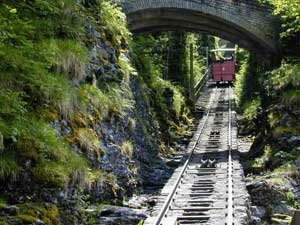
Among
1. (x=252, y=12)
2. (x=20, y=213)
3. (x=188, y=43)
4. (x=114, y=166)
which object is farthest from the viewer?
(x=188, y=43)

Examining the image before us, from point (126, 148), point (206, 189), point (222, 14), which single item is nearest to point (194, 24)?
point (222, 14)

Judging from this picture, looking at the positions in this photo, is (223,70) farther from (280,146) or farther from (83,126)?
(83,126)

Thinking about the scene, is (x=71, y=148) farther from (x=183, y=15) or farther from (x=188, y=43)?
(x=188, y=43)

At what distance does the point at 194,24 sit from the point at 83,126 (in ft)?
55.9

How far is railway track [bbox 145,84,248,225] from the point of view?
1087 centimetres

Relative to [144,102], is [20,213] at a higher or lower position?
lower

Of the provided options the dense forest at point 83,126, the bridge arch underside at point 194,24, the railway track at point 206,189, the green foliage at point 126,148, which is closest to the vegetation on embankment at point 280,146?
the dense forest at point 83,126

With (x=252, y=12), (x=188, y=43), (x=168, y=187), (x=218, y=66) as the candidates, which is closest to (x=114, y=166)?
(x=168, y=187)

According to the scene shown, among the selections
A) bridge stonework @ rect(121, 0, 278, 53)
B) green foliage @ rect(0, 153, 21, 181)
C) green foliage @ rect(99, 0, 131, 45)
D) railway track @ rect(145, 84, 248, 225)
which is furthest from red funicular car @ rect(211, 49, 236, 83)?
green foliage @ rect(0, 153, 21, 181)

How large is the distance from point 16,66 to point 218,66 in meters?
45.4

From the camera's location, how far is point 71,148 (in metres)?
10.4

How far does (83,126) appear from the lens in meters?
11.4

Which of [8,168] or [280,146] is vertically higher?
[8,168]

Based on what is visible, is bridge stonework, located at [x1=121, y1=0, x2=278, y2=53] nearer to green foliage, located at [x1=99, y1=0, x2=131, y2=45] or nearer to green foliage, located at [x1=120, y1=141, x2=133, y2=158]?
green foliage, located at [x1=99, y1=0, x2=131, y2=45]
